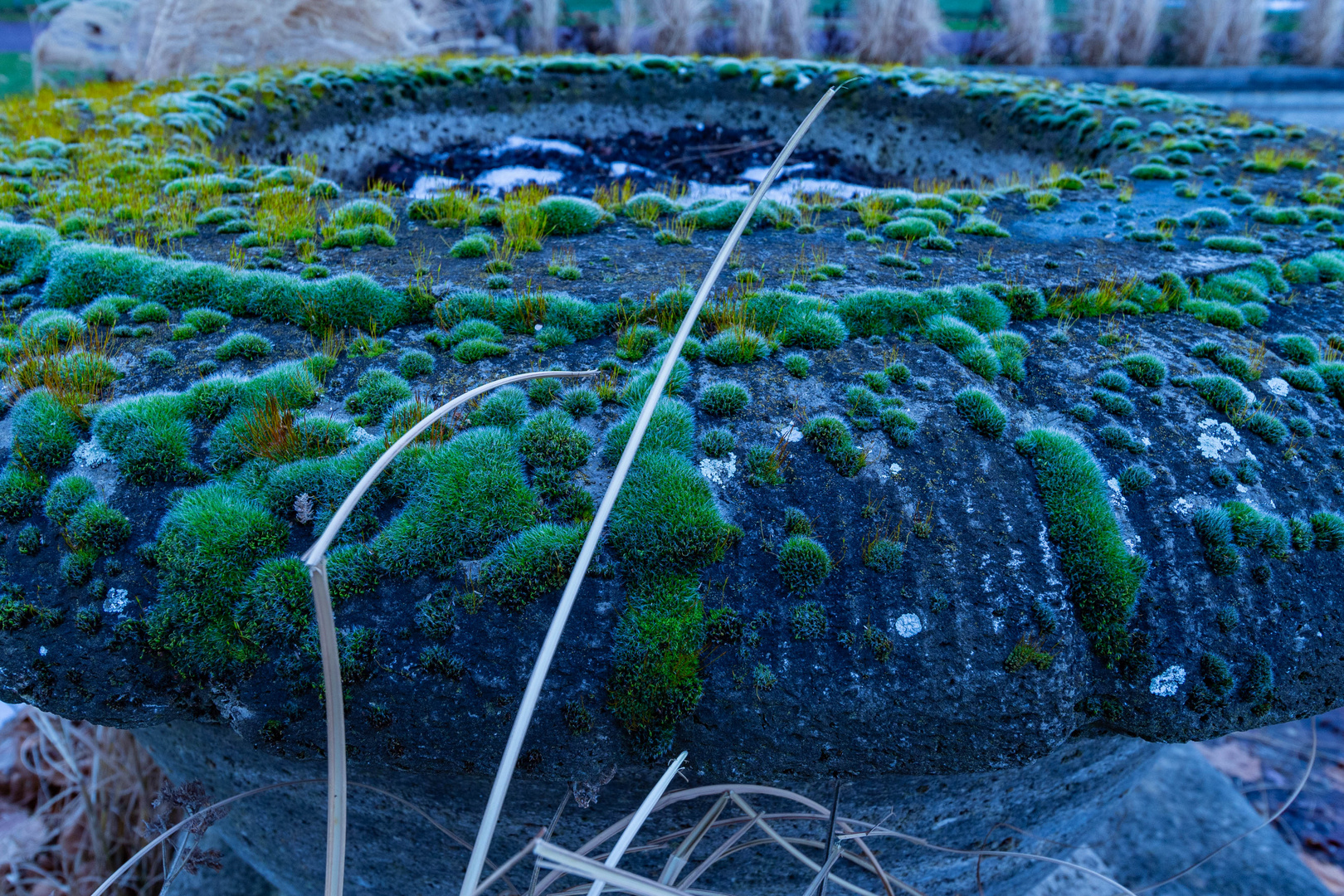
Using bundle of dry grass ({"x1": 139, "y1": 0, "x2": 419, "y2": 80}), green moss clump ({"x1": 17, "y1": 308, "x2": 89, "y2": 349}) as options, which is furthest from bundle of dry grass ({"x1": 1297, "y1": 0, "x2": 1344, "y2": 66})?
green moss clump ({"x1": 17, "y1": 308, "x2": 89, "y2": 349})

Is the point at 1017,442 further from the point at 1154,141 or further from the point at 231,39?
the point at 231,39

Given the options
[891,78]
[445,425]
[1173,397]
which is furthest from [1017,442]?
[891,78]

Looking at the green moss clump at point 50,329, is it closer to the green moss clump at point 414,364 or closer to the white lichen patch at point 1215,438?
the green moss clump at point 414,364

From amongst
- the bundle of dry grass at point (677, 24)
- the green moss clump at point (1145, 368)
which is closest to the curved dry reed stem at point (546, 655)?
the green moss clump at point (1145, 368)

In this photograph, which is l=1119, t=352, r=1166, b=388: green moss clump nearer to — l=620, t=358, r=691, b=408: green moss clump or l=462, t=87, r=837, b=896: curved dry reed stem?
l=620, t=358, r=691, b=408: green moss clump

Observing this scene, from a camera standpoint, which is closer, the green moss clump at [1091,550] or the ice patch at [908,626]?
the ice patch at [908,626]
